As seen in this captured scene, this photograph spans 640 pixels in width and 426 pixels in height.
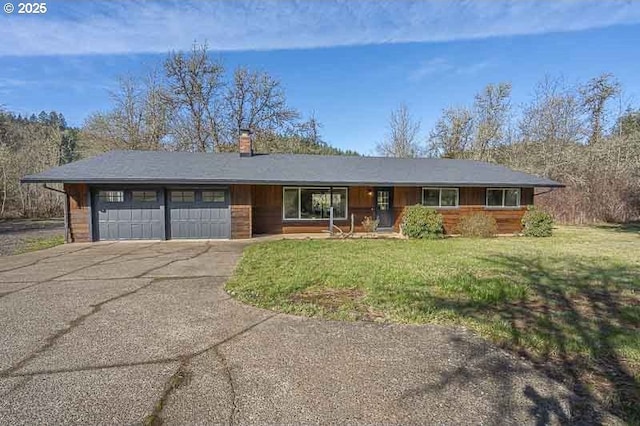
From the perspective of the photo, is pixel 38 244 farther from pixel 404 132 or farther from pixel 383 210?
pixel 404 132

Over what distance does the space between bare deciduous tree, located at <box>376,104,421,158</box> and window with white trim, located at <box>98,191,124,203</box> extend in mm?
23208

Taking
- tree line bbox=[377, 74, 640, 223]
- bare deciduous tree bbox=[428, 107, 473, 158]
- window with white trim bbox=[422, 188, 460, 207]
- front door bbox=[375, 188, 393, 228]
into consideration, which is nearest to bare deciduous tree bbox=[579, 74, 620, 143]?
tree line bbox=[377, 74, 640, 223]

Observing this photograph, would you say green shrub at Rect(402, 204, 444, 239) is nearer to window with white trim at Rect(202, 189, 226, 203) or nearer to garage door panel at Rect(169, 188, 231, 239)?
garage door panel at Rect(169, 188, 231, 239)

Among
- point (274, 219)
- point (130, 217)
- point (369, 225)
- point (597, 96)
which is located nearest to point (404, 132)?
point (597, 96)

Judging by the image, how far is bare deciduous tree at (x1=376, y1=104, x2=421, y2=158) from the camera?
29.4m

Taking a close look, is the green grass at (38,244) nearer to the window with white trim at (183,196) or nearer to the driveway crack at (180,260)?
the window with white trim at (183,196)

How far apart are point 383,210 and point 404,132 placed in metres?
17.5

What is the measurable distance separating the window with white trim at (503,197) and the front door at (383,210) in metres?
4.06

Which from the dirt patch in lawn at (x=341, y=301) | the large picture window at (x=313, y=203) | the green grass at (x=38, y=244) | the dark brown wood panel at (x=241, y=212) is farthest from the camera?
the large picture window at (x=313, y=203)

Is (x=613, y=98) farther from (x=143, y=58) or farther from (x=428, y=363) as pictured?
(x=143, y=58)

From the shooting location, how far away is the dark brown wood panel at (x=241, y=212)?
39.1ft

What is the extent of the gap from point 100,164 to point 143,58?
1507cm

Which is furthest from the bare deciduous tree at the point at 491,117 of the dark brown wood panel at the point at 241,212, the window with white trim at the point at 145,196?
the window with white trim at the point at 145,196

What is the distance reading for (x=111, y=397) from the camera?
251 cm
